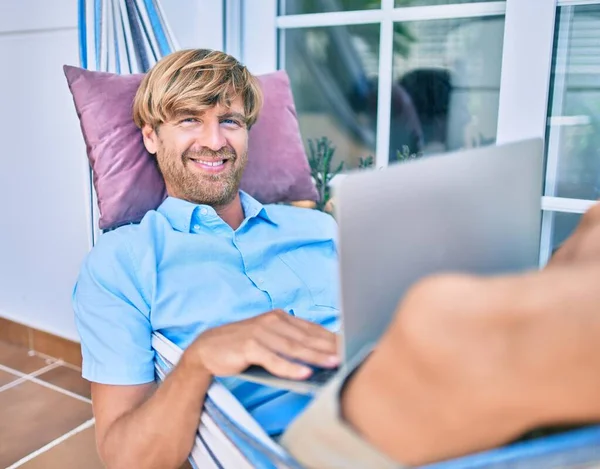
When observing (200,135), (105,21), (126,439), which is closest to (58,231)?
(105,21)

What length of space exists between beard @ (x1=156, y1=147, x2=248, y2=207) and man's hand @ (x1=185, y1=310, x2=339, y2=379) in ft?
1.96

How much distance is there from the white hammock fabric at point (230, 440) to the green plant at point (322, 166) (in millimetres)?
957

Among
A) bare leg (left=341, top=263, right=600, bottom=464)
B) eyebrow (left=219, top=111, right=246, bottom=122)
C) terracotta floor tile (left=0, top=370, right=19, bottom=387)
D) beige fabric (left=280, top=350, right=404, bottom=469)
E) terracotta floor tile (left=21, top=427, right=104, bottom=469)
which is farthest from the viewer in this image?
terracotta floor tile (left=0, top=370, right=19, bottom=387)

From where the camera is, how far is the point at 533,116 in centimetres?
152

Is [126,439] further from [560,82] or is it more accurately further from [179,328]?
[560,82]

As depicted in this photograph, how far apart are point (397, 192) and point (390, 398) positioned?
223 millimetres

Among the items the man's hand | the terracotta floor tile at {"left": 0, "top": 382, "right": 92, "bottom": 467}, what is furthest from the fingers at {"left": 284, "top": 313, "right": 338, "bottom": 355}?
the terracotta floor tile at {"left": 0, "top": 382, "right": 92, "bottom": 467}

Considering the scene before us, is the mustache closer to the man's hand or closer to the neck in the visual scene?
the neck

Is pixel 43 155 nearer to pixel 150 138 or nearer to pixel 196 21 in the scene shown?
pixel 196 21

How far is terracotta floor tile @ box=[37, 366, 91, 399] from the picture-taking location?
82.2 inches

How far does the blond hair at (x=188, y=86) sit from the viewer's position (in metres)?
1.33

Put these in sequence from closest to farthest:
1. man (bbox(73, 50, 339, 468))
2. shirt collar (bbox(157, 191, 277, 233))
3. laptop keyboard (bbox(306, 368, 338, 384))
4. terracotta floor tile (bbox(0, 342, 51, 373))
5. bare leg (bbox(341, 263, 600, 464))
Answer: bare leg (bbox(341, 263, 600, 464)) → laptop keyboard (bbox(306, 368, 338, 384)) → man (bbox(73, 50, 339, 468)) → shirt collar (bbox(157, 191, 277, 233)) → terracotta floor tile (bbox(0, 342, 51, 373))

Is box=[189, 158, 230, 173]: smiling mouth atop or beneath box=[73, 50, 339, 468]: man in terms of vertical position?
atop

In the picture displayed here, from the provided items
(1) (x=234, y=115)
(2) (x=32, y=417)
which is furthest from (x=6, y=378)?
(1) (x=234, y=115)
